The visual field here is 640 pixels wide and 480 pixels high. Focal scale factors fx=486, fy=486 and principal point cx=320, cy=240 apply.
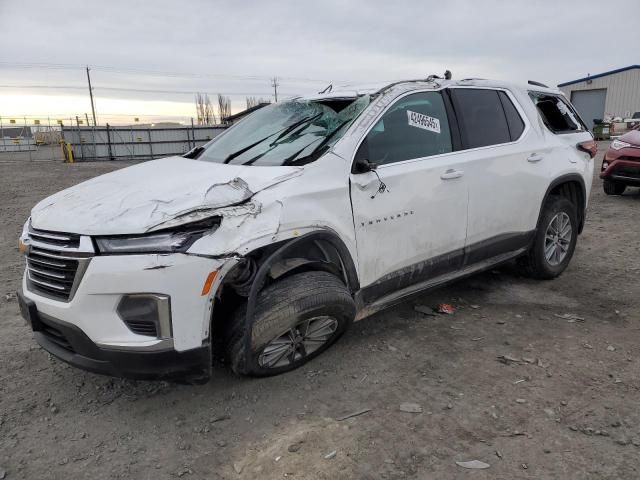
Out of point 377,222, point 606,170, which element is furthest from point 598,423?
point 606,170

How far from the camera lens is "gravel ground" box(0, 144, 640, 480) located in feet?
7.61

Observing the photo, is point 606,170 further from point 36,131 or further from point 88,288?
point 36,131

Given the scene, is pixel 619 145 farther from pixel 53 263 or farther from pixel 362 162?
pixel 53 263

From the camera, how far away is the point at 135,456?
243 centimetres

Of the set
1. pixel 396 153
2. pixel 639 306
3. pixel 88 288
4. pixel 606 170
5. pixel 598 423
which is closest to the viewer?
pixel 88 288

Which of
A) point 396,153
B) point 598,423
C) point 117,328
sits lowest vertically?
point 598,423

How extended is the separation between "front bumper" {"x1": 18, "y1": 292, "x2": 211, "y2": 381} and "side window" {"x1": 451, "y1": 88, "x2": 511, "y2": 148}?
2.55 metres

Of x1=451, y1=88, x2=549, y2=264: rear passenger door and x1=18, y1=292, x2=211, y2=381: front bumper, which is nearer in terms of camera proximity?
x1=18, y1=292, x2=211, y2=381: front bumper

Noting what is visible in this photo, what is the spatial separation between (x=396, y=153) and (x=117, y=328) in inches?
80.7

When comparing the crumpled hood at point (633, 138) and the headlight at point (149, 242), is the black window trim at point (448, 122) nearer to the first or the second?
the headlight at point (149, 242)

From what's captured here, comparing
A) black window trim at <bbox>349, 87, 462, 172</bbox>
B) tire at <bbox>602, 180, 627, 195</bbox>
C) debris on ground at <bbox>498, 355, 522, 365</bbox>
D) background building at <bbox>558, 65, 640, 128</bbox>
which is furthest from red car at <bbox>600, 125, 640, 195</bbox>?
background building at <bbox>558, 65, 640, 128</bbox>

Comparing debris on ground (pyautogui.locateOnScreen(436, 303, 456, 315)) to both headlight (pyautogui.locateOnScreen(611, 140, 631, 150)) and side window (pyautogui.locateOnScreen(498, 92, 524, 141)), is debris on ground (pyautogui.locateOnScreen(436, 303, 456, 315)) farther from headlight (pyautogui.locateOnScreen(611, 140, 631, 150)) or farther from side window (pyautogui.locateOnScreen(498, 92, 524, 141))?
headlight (pyautogui.locateOnScreen(611, 140, 631, 150))

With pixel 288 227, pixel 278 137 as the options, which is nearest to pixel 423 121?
pixel 278 137

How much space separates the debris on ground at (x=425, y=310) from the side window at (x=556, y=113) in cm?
205
